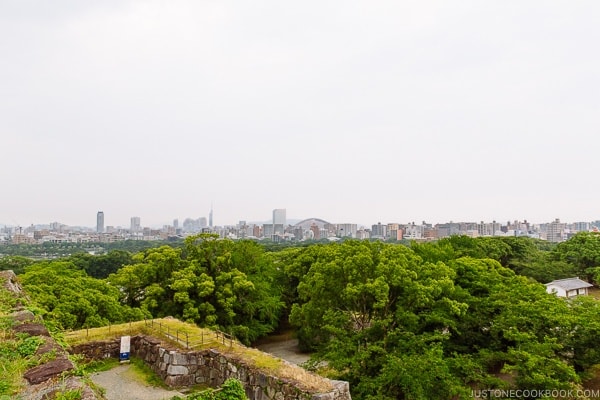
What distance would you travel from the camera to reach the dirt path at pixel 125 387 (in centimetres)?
848

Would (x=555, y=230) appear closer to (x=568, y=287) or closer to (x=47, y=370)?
(x=568, y=287)

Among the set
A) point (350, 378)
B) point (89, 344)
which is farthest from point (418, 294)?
point (89, 344)

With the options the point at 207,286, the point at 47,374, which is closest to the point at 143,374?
the point at 47,374

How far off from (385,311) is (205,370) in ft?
23.7

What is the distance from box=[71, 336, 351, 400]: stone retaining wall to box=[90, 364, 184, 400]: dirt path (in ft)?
A: 1.50

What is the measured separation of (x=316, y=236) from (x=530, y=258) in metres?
151

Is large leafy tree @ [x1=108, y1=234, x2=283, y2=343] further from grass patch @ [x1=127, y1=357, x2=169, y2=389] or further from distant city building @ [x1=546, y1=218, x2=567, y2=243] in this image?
distant city building @ [x1=546, y1=218, x2=567, y2=243]

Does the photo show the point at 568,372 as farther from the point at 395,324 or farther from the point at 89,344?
the point at 89,344

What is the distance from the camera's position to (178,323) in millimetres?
12555

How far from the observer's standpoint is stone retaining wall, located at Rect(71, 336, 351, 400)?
743cm

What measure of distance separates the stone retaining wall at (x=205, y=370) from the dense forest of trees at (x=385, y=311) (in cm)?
354

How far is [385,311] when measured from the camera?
1432 cm

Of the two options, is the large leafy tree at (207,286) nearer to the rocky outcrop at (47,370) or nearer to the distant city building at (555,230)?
the rocky outcrop at (47,370)

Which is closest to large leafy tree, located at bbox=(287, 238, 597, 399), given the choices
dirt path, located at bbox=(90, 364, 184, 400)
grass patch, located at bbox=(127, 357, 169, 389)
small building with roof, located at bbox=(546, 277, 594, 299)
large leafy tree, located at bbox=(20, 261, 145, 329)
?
grass patch, located at bbox=(127, 357, 169, 389)
